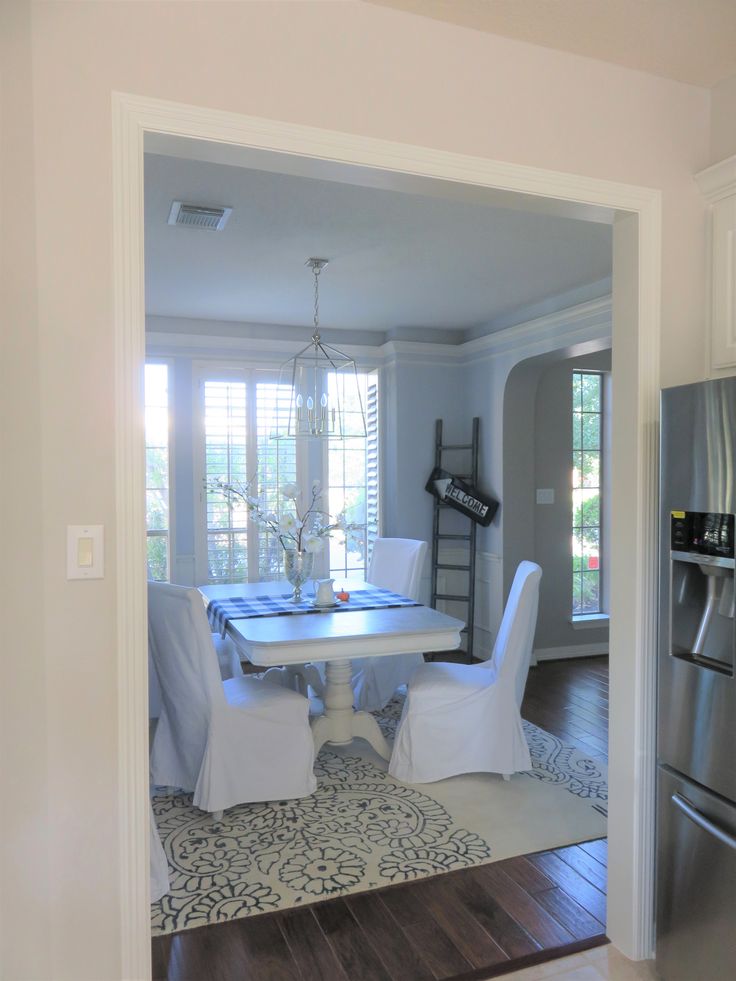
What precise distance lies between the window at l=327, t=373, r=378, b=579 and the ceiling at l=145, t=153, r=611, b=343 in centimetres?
81

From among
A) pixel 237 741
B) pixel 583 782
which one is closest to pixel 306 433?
pixel 237 741

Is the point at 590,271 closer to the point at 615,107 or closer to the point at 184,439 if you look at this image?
the point at 615,107

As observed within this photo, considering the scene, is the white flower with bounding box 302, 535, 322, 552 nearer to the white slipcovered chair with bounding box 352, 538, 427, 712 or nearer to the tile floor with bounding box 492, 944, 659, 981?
the white slipcovered chair with bounding box 352, 538, 427, 712

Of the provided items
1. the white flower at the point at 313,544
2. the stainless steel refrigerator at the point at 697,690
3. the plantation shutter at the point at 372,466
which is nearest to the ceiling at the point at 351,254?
the plantation shutter at the point at 372,466

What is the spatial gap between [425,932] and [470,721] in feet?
3.78

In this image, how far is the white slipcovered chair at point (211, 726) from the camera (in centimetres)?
295

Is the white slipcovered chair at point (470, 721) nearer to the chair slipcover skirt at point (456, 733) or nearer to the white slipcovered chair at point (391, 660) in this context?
the chair slipcover skirt at point (456, 733)

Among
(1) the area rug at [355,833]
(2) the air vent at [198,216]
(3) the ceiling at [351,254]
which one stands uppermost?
(3) the ceiling at [351,254]

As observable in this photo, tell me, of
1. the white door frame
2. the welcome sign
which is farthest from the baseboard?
the white door frame

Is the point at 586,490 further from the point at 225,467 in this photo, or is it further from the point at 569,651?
the point at 225,467

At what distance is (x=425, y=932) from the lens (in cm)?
229

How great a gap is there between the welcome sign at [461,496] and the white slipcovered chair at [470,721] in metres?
2.10

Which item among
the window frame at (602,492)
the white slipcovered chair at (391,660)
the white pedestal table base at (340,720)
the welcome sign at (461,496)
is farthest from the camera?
the window frame at (602,492)

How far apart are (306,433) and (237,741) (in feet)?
5.36
